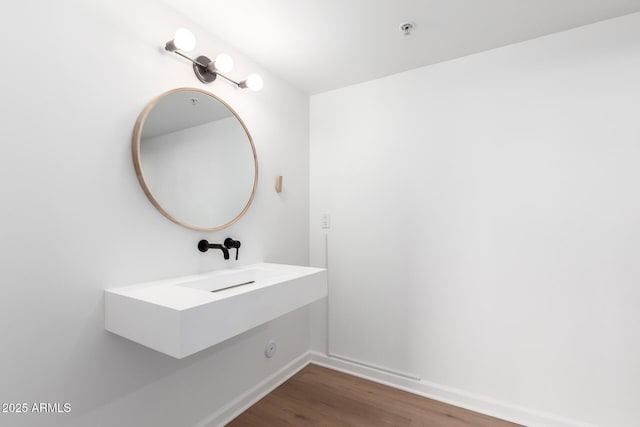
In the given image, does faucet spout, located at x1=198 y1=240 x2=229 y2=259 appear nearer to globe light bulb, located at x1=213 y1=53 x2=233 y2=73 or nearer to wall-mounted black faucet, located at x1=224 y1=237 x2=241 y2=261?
wall-mounted black faucet, located at x1=224 y1=237 x2=241 y2=261

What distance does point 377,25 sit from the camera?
5.57 feet

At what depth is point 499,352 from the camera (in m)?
1.87

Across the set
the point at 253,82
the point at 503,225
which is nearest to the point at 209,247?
the point at 253,82

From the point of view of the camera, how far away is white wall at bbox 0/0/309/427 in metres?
1.05

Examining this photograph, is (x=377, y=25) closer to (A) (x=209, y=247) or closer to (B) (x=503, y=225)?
(B) (x=503, y=225)

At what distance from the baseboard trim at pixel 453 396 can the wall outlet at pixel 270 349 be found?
1.71 ft

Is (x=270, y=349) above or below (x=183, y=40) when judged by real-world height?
below

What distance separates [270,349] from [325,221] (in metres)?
1.07

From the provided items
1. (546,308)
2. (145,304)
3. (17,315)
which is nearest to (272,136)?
(145,304)

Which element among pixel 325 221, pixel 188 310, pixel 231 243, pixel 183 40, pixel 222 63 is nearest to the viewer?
pixel 188 310

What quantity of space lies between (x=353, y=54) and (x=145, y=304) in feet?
6.13

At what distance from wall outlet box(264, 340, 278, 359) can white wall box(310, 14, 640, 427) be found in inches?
21.4

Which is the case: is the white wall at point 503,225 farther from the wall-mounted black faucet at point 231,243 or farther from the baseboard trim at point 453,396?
the wall-mounted black faucet at point 231,243

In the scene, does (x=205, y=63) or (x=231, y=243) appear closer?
(x=205, y=63)
